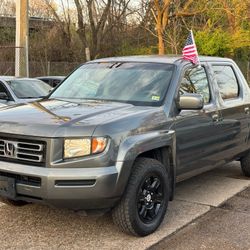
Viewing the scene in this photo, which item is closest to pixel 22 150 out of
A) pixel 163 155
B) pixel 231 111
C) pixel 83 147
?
pixel 83 147

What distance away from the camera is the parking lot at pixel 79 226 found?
14.9 ft

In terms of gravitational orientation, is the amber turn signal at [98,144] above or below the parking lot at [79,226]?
above

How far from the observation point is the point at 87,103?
5176 millimetres

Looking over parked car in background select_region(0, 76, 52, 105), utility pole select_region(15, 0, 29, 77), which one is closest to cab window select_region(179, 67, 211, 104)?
parked car in background select_region(0, 76, 52, 105)

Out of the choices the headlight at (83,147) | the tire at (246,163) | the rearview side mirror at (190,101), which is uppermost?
the rearview side mirror at (190,101)

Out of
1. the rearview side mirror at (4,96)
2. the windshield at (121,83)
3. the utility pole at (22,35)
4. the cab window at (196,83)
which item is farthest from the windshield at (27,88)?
the cab window at (196,83)

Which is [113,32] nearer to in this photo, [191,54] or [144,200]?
[191,54]

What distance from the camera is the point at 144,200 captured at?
4.74 m

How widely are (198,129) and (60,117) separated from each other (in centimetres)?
177

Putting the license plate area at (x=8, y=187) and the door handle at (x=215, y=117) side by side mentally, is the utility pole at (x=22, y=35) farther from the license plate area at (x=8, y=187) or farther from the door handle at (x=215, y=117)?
the license plate area at (x=8, y=187)

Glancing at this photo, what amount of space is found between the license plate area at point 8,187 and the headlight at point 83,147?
1.84 feet

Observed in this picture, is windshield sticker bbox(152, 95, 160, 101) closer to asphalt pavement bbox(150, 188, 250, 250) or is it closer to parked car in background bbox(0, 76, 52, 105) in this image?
asphalt pavement bbox(150, 188, 250, 250)

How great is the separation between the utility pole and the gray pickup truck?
8155mm

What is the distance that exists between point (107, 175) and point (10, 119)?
Answer: 1085mm
